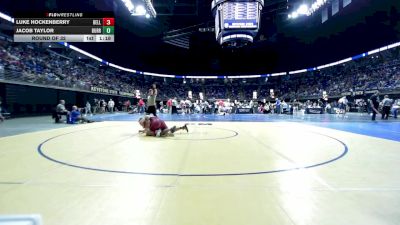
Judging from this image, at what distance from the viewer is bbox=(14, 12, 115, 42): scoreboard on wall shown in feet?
32.0

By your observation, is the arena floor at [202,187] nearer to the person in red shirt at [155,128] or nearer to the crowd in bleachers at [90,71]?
the person in red shirt at [155,128]

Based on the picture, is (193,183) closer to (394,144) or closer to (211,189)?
(211,189)

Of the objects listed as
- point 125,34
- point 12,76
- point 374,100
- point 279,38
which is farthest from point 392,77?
point 12,76

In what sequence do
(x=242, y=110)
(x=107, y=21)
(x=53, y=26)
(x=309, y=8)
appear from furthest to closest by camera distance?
1. (x=242, y=110)
2. (x=309, y=8)
3. (x=107, y=21)
4. (x=53, y=26)

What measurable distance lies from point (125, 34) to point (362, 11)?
93.1 feet

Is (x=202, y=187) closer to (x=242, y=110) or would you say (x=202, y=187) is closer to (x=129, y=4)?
(x=129, y=4)

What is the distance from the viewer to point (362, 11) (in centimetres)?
2555

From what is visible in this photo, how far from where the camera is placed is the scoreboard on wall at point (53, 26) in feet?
32.0

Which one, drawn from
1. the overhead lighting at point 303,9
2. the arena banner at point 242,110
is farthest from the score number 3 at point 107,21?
the arena banner at point 242,110

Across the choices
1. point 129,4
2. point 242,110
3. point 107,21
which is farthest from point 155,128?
point 242,110

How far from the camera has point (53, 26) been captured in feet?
32.1

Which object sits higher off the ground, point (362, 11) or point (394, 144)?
point (362, 11)

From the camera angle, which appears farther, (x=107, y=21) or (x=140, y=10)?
(x=140, y=10)

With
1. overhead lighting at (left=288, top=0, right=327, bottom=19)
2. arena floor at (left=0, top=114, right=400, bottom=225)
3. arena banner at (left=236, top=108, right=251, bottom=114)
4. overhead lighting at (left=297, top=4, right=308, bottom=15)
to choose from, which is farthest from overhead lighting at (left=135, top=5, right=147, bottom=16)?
arena banner at (left=236, top=108, right=251, bottom=114)
